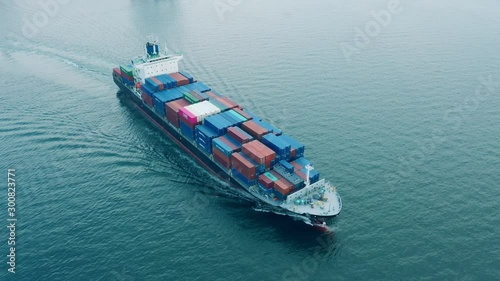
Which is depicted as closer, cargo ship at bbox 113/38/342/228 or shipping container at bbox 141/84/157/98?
cargo ship at bbox 113/38/342/228

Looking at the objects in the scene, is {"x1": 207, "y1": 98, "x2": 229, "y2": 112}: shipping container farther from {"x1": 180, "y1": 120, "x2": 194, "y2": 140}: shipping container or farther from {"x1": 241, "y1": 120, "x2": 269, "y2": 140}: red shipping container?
{"x1": 241, "y1": 120, "x2": 269, "y2": 140}: red shipping container

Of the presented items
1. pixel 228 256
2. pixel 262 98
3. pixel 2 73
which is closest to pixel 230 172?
pixel 228 256

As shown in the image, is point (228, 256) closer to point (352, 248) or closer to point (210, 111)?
point (352, 248)

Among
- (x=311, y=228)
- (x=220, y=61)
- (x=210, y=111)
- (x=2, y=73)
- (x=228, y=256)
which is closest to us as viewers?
(x=228, y=256)

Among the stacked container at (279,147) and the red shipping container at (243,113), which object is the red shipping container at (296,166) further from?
the red shipping container at (243,113)

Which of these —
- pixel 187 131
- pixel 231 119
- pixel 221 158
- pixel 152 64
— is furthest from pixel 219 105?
pixel 152 64

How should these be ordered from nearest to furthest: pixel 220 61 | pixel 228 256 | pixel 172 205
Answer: pixel 228 256
pixel 172 205
pixel 220 61

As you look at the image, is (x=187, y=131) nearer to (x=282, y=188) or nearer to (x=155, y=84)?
(x=155, y=84)

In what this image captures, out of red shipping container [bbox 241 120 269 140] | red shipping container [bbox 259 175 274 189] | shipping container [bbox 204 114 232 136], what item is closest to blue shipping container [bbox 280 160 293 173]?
red shipping container [bbox 259 175 274 189]
